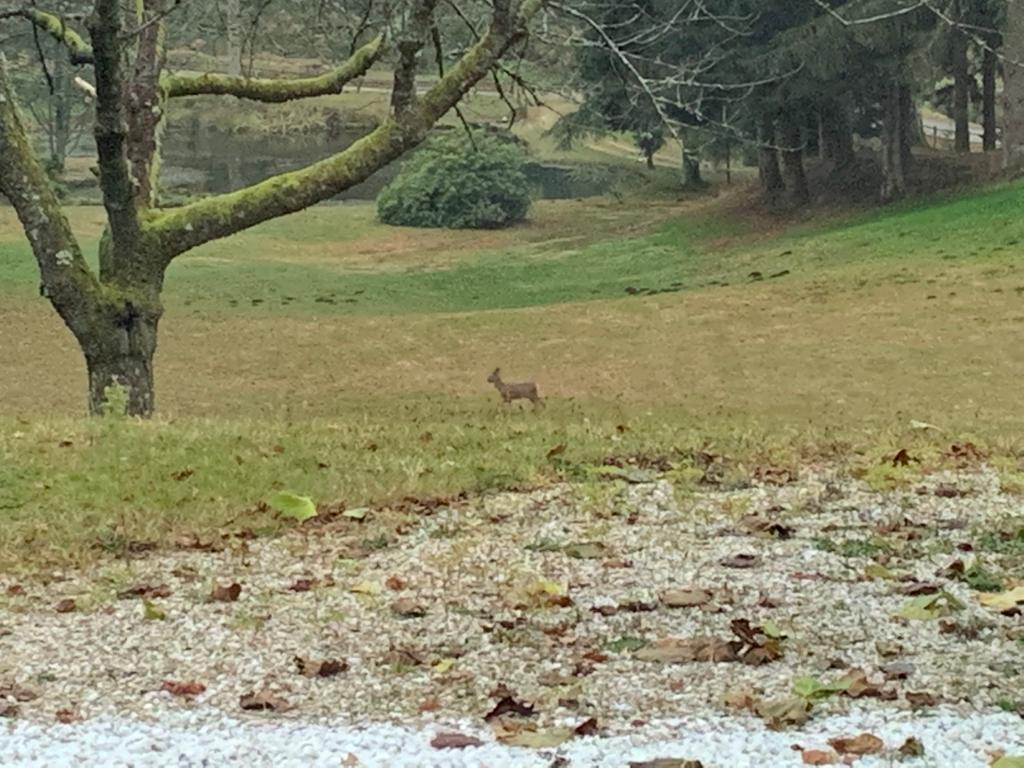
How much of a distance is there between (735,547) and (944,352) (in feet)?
38.3

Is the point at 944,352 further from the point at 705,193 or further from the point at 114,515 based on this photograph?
the point at 705,193

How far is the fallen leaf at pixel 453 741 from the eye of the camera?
3.68 metres

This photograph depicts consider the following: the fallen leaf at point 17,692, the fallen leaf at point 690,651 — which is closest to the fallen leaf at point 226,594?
the fallen leaf at point 17,692

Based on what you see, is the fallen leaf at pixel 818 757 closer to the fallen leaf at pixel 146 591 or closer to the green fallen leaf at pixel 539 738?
the green fallen leaf at pixel 539 738

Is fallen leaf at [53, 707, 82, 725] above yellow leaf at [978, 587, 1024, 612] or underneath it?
above

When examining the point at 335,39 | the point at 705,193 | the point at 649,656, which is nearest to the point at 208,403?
the point at 335,39

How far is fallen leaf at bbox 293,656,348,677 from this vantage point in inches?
175

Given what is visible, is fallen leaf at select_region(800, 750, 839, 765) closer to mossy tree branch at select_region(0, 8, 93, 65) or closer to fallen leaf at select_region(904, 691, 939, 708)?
fallen leaf at select_region(904, 691, 939, 708)

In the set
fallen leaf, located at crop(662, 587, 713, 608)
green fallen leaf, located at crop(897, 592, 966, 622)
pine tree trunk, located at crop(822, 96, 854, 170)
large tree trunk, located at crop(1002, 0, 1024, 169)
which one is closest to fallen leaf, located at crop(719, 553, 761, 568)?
fallen leaf, located at crop(662, 587, 713, 608)

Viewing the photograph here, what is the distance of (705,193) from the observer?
43562 mm

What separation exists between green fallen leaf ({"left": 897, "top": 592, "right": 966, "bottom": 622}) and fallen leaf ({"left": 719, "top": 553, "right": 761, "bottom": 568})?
0.82 meters

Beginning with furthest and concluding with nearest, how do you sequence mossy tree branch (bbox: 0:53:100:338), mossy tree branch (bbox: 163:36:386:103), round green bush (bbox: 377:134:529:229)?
round green bush (bbox: 377:134:529:229) < mossy tree branch (bbox: 163:36:386:103) < mossy tree branch (bbox: 0:53:100:338)

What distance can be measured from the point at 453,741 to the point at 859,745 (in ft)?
3.35

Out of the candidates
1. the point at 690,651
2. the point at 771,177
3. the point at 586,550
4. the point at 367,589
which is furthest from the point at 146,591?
the point at 771,177
